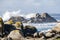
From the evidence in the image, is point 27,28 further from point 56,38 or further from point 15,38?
point 15,38

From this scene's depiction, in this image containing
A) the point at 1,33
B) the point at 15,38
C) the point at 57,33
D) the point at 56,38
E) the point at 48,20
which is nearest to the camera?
the point at 15,38

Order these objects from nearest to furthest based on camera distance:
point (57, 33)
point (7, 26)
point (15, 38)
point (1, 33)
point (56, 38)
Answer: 1. point (15, 38)
2. point (56, 38)
3. point (57, 33)
4. point (1, 33)
5. point (7, 26)

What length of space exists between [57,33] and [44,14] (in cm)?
9586

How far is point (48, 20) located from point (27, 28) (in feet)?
235

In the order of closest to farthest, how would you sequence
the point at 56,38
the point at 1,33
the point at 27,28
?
the point at 56,38
the point at 1,33
the point at 27,28

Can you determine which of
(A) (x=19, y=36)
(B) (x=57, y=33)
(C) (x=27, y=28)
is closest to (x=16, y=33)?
(A) (x=19, y=36)

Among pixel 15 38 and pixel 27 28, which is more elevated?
pixel 15 38

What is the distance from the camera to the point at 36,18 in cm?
14150

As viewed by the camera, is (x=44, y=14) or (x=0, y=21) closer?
(x=0, y=21)

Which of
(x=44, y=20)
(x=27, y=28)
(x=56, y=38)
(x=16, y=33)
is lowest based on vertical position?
(x=44, y=20)

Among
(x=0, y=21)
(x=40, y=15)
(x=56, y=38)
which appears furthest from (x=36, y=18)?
(x=56, y=38)

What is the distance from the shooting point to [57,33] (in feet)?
163

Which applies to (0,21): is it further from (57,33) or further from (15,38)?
(15,38)

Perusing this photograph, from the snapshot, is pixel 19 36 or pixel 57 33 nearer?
pixel 19 36
